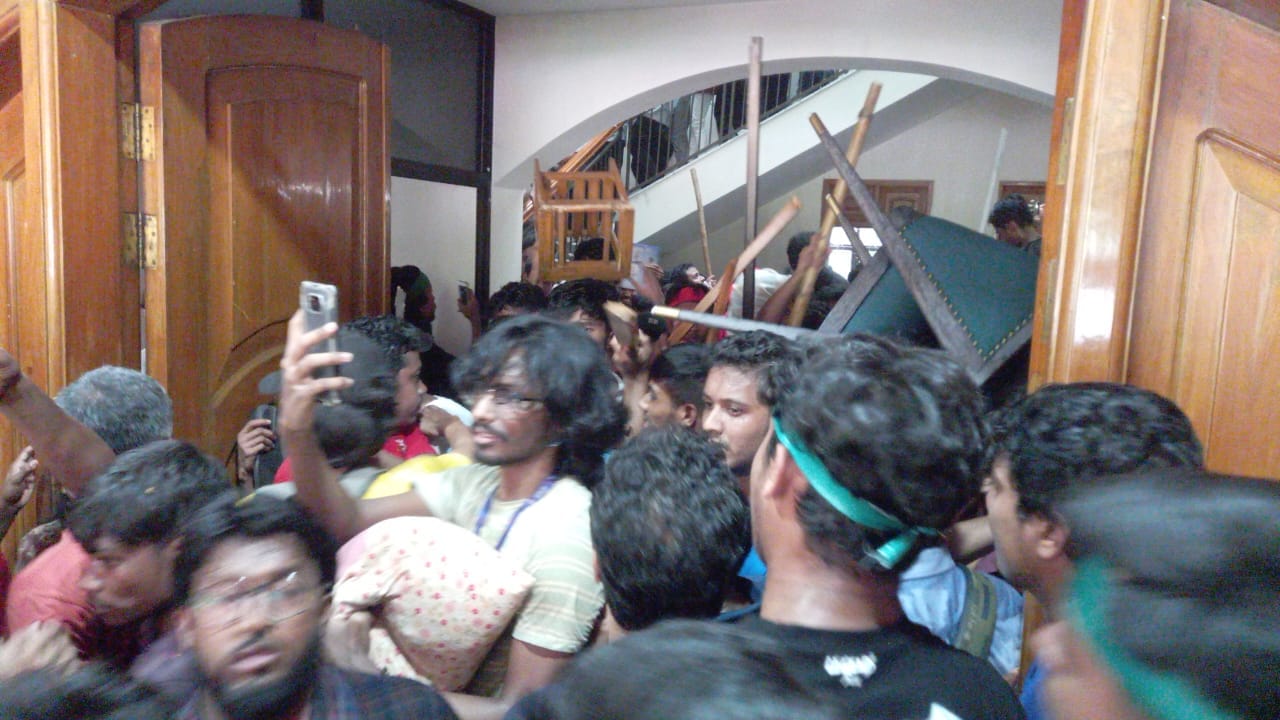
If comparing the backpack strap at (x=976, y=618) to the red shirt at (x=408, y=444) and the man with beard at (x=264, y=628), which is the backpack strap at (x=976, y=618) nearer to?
the man with beard at (x=264, y=628)

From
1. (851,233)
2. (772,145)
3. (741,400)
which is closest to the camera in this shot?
(741,400)

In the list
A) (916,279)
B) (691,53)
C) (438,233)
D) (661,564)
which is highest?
(691,53)

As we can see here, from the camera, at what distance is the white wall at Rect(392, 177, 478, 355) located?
13.3 feet

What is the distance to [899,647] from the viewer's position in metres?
0.94

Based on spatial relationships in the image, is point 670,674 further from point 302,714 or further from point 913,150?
point 913,150

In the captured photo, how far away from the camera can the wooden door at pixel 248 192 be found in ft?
7.71

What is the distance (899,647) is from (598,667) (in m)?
0.43

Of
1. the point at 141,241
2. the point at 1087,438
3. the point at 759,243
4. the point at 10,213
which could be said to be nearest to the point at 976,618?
the point at 1087,438

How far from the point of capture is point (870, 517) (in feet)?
3.05

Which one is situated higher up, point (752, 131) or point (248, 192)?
point (752, 131)

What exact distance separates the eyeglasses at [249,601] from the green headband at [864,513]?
57 centimetres

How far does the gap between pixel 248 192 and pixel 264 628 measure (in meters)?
1.93

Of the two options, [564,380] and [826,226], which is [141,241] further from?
[826,226]

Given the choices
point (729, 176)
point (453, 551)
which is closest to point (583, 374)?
point (453, 551)
